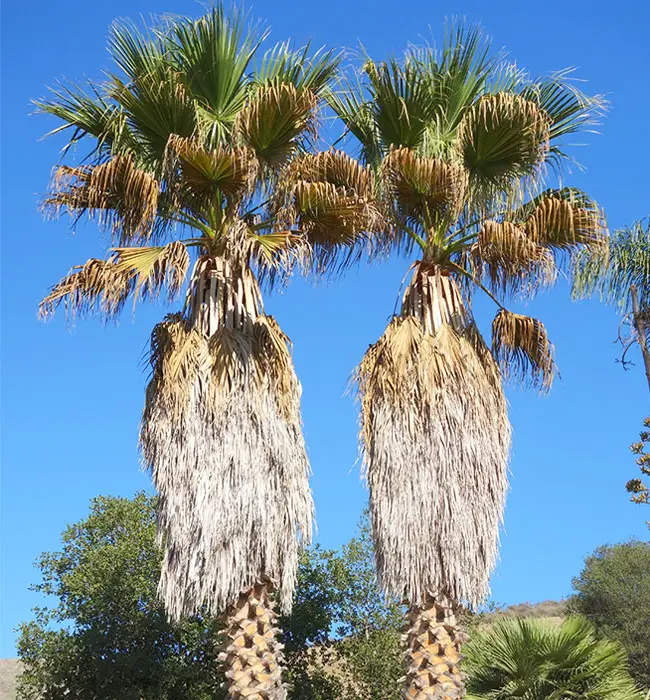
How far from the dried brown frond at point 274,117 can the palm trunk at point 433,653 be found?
590cm

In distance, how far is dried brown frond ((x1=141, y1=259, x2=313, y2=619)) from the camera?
11.2 meters

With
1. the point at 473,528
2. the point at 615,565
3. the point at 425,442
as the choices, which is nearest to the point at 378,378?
the point at 425,442

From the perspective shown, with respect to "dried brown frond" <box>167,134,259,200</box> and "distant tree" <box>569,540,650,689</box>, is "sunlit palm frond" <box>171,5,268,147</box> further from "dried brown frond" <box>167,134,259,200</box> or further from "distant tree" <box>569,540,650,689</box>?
"distant tree" <box>569,540,650,689</box>

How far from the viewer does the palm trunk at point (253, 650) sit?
36.2ft

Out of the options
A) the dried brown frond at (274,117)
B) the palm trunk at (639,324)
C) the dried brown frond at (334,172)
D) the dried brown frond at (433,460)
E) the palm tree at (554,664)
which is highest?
the palm trunk at (639,324)

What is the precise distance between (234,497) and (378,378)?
237 cm

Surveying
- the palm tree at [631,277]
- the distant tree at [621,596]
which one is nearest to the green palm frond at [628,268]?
the palm tree at [631,277]

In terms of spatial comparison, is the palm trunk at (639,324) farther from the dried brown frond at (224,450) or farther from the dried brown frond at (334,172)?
the dried brown frond at (224,450)

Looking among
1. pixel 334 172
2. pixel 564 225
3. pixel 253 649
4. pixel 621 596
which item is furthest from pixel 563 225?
pixel 621 596

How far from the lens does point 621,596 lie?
2992 cm

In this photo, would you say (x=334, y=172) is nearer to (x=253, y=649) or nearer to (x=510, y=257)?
(x=510, y=257)

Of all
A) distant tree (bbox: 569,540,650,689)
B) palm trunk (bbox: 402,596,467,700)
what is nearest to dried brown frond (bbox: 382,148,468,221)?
palm trunk (bbox: 402,596,467,700)

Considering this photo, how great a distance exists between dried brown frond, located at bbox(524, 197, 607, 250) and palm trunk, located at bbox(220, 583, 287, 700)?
→ 5.66 m

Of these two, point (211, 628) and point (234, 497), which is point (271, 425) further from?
point (211, 628)
